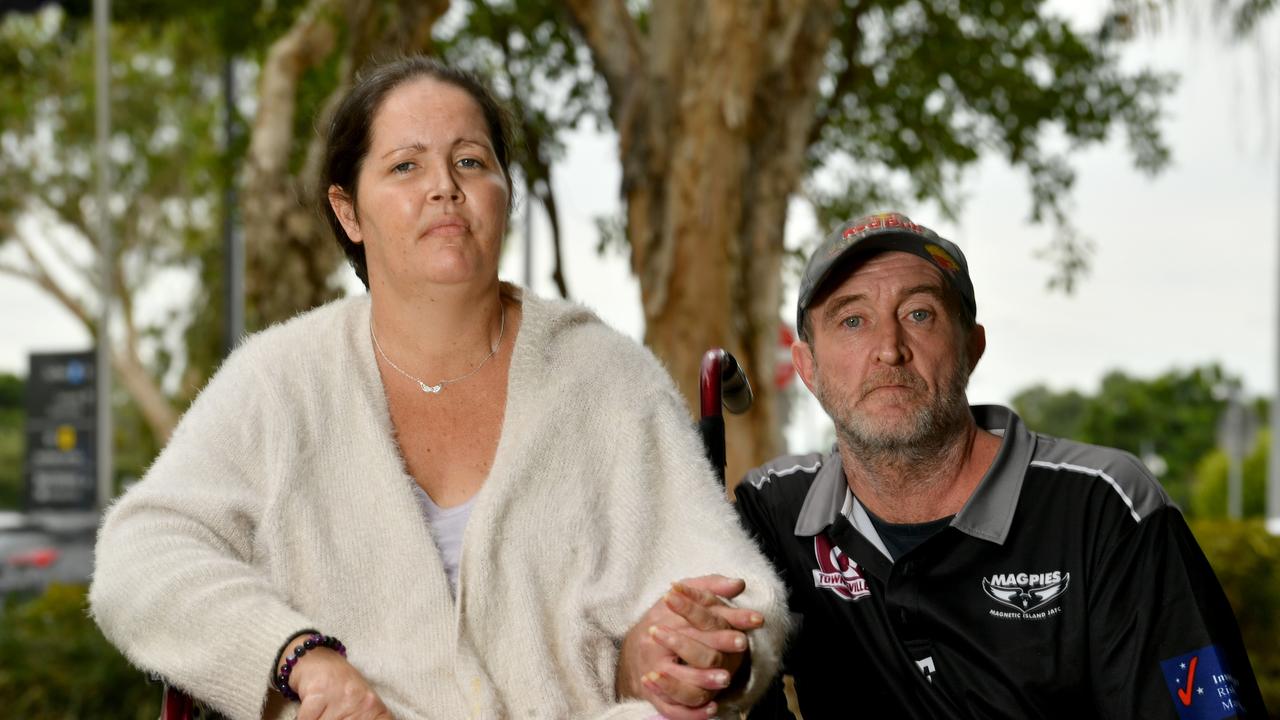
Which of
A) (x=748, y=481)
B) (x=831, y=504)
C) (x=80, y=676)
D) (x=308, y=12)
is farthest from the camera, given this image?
(x=308, y=12)

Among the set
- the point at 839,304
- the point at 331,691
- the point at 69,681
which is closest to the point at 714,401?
the point at 839,304

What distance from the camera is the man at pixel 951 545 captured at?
220 centimetres

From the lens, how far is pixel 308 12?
8.48 m

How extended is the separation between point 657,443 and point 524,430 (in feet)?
0.80

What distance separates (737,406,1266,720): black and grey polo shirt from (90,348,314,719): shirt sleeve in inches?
36.3

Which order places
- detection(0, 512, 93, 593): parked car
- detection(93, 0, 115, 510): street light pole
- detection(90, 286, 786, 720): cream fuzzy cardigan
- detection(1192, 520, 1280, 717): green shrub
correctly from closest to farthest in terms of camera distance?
detection(90, 286, 786, 720): cream fuzzy cardigan
detection(1192, 520, 1280, 717): green shrub
detection(0, 512, 93, 593): parked car
detection(93, 0, 115, 510): street light pole

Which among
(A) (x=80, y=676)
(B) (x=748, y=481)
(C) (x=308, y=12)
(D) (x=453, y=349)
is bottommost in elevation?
(A) (x=80, y=676)

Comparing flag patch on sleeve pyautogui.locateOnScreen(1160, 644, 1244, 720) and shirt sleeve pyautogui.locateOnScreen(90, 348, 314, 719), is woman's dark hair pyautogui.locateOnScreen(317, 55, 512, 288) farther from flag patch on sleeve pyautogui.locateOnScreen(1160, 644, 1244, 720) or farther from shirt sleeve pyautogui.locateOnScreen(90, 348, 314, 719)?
flag patch on sleeve pyautogui.locateOnScreen(1160, 644, 1244, 720)

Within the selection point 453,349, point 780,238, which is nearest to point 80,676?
point 780,238

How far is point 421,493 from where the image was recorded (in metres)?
2.40

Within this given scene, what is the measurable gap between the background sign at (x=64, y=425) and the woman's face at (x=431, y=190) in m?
12.1

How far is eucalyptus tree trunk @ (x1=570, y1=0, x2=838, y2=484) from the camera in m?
5.91

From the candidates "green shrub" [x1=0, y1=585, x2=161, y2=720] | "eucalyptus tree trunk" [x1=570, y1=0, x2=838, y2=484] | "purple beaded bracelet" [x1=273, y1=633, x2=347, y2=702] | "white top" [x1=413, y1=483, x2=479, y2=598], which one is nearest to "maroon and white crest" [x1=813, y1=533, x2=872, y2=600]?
"white top" [x1=413, y1=483, x2=479, y2=598]

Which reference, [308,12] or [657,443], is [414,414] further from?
[308,12]
